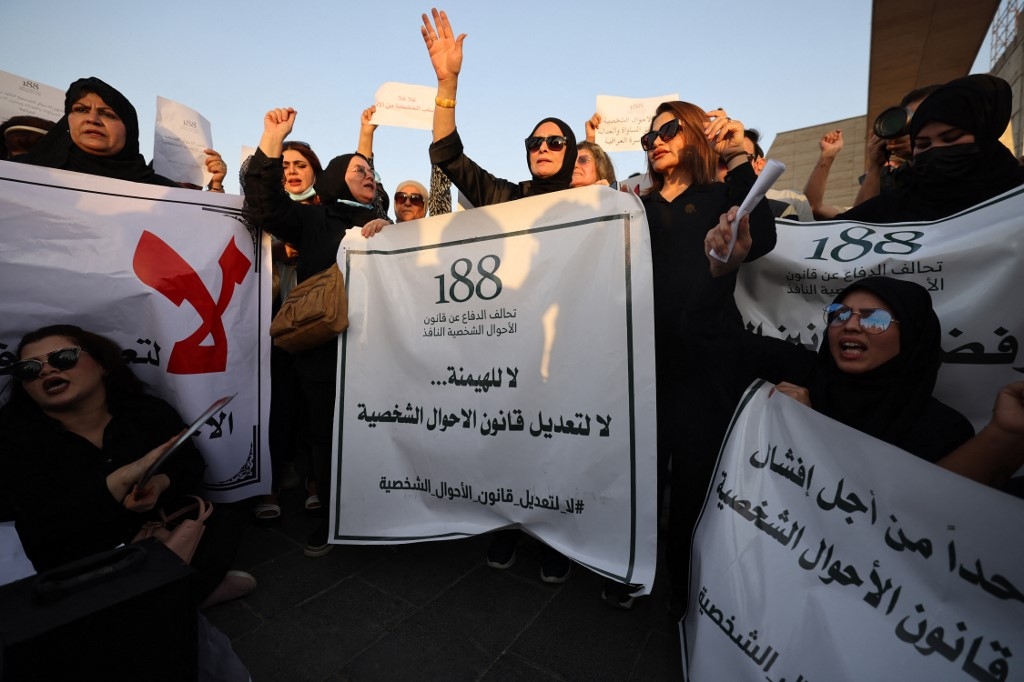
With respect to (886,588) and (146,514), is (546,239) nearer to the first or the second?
(886,588)

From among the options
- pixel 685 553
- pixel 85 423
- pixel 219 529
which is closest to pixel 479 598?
pixel 685 553

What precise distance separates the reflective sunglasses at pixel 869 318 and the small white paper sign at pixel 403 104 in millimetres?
3036

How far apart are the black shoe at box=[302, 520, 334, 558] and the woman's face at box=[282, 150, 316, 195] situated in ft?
7.28

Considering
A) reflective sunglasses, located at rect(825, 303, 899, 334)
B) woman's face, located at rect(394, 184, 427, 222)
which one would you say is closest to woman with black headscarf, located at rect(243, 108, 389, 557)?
woman's face, located at rect(394, 184, 427, 222)

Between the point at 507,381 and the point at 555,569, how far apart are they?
37.6 inches

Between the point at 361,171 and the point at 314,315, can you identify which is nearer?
the point at 314,315

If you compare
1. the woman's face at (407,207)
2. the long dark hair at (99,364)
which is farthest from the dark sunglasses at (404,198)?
the long dark hair at (99,364)

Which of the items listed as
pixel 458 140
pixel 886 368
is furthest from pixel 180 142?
pixel 886 368

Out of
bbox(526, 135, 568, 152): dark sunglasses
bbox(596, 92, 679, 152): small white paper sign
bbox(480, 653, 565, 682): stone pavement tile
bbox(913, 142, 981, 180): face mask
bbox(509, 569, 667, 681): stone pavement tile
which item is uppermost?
bbox(596, 92, 679, 152): small white paper sign

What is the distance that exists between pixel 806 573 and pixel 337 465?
2.11 meters

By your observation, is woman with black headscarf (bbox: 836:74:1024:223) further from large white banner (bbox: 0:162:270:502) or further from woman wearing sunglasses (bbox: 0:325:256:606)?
woman wearing sunglasses (bbox: 0:325:256:606)

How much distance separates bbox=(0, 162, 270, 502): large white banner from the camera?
2.09m

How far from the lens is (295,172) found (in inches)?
128

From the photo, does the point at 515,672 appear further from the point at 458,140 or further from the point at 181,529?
the point at 458,140
